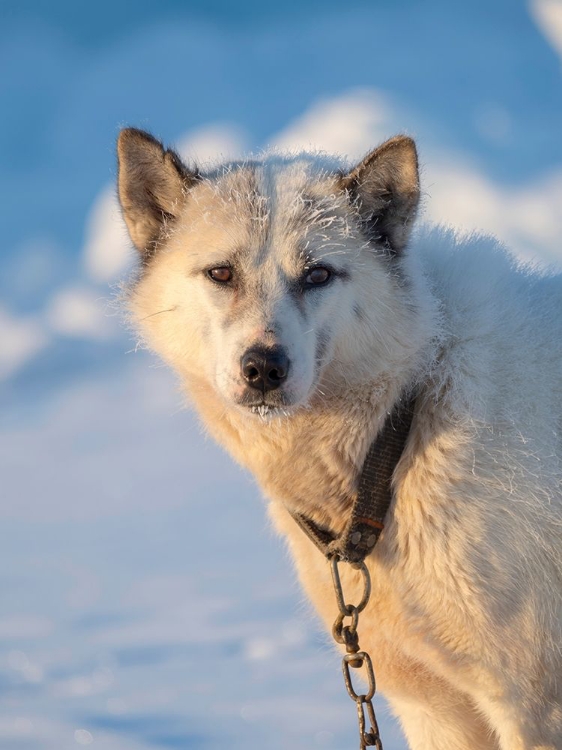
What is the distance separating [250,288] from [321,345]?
0.42 metres

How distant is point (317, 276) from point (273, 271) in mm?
212

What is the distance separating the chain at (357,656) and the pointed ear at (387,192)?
1593mm

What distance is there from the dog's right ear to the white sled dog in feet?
0.04

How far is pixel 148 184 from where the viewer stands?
460 cm

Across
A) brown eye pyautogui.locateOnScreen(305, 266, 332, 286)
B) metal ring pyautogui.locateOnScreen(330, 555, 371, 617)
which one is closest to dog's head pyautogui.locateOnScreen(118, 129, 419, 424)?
brown eye pyautogui.locateOnScreen(305, 266, 332, 286)

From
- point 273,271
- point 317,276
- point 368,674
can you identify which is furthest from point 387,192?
point 368,674

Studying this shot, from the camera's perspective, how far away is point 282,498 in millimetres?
4402

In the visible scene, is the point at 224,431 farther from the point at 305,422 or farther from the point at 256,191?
the point at 256,191

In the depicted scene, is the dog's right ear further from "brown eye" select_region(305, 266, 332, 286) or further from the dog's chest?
the dog's chest

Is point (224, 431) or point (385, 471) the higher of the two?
point (224, 431)

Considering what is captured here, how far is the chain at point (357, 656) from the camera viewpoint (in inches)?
146

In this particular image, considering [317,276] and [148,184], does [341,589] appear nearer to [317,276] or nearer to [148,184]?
[317,276]

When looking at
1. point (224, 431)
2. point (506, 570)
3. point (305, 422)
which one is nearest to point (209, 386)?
point (224, 431)

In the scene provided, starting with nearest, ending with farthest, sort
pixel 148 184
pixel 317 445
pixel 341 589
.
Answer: pixel 341 589
pixel 317 445
pixel 148 184
